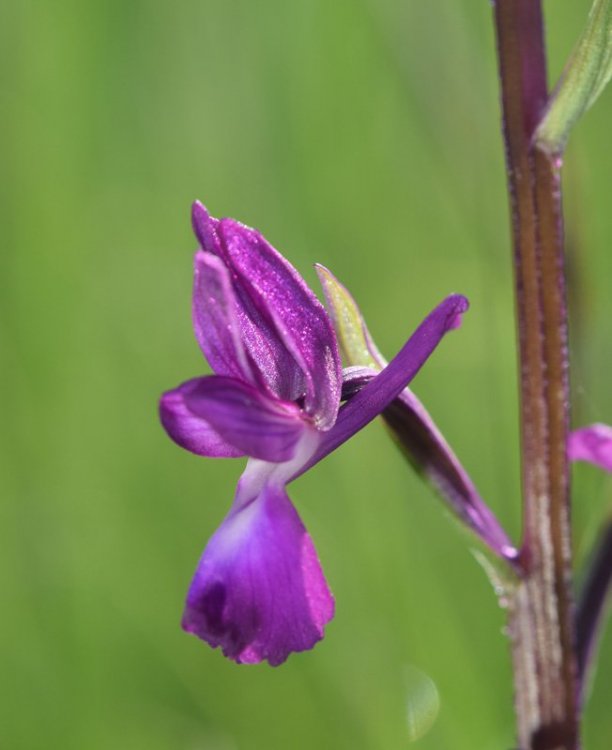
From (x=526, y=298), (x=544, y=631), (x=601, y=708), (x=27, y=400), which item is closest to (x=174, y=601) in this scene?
(x=27, y=400)

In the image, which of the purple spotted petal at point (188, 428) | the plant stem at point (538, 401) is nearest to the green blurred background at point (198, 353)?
the plant stem at point (538, 401)

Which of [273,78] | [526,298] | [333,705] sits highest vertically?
[273,78]

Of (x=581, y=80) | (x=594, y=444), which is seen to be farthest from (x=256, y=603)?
(x=581, y=80)

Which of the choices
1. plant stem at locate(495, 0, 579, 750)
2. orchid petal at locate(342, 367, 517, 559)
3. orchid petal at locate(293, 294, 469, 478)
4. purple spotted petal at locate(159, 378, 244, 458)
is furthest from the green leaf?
purple spotted petal at locate(159, 378, 244, 458)

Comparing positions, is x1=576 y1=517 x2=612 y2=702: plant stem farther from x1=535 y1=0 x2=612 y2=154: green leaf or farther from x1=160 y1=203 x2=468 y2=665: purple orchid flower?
x1=535 y1=0 x2=612 y2=154: green leaf

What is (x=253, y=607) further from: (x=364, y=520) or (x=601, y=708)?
(x=601, y=708)

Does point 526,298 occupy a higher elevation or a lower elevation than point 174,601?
higher
